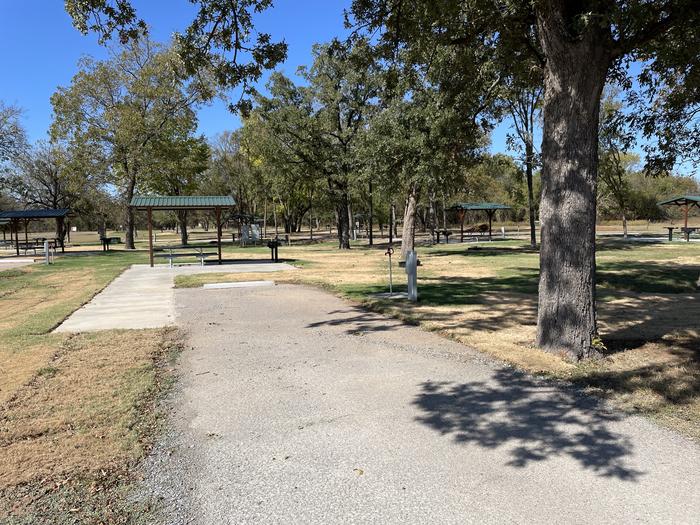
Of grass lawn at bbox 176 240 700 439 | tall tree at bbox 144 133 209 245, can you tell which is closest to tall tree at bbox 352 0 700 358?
grass lawn at bbox 176 240 700 439

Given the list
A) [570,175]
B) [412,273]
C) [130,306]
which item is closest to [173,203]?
[130,306]

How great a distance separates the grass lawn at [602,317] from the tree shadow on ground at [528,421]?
0.48 m

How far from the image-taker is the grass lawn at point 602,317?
195 inches

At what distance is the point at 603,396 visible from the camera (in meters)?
4.74

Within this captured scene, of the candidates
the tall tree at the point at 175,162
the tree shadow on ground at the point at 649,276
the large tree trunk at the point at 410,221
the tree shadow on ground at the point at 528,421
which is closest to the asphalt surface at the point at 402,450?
the tree shadow on ground at the point at 528,421

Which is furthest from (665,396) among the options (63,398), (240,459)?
(63,398)

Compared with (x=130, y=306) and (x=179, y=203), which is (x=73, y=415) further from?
(x=179, y=203)

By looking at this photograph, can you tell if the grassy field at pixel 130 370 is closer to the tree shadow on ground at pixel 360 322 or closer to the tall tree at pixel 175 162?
the tree shadow on ground at pixel 360 322

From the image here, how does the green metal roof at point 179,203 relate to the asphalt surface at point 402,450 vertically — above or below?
above

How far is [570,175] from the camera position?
5.96 metres

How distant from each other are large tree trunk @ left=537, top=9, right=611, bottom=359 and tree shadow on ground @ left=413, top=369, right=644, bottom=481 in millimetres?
1252

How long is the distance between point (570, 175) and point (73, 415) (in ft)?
18.4

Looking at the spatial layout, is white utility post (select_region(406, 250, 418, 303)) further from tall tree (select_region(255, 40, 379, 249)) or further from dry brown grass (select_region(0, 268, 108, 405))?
tall tree (select_region(255, 40, 379, 249))

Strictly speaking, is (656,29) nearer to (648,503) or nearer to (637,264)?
(648,503)
